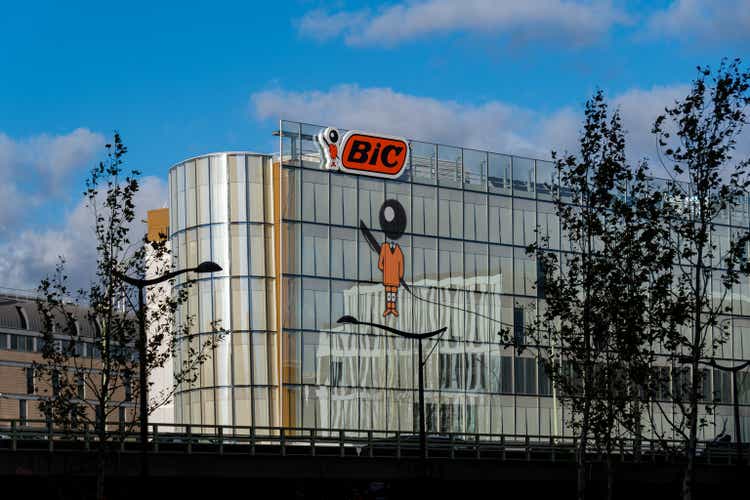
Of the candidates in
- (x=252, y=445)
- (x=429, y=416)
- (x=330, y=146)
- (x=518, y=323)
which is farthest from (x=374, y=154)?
(x=252, y=445)

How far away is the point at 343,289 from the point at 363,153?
9.13 m

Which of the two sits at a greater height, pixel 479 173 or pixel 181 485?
pixel 479 173

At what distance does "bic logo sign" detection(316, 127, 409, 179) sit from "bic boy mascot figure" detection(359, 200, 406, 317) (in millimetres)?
2360

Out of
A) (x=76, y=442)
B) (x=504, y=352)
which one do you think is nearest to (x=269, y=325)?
(x=504, y=352)

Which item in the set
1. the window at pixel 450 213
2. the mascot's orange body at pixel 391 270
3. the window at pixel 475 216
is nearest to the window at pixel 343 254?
the mascot's orange body at pixel 391 270

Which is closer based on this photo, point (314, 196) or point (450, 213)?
point (314, 196)

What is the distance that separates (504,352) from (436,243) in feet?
31.2

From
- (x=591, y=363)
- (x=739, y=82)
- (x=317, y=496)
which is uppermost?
(x=739, y=82)

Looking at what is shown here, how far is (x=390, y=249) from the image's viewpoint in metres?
92.8

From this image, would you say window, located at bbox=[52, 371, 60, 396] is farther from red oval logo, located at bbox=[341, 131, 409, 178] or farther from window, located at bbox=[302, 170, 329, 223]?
red oval logo, located at bbox=[341, 131, 409, 178]

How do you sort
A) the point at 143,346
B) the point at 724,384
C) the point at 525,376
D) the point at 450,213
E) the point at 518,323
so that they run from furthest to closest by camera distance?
the point at 724,384
the point at 525,376
the point at 518,323
the point at 450,213
the point at 143,346

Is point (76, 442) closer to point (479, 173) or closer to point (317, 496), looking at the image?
point (317, 496)

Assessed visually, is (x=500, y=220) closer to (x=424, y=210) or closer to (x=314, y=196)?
(x=424, y=210)

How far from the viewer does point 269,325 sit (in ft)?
296
